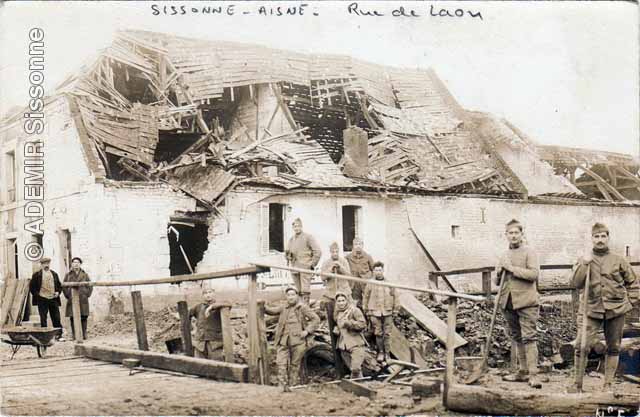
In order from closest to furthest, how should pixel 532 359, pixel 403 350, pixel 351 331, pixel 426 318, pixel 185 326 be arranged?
pixel 532 359, pixel 351 331, pixel 185 326, pixel 403 350, pixel 426 318

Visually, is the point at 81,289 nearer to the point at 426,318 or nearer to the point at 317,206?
the point at 317,206

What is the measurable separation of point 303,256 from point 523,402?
487 cm

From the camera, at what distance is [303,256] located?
10.5 metres

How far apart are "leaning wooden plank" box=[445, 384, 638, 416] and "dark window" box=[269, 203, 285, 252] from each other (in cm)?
551

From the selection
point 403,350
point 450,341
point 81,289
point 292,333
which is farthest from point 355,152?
point 450,341

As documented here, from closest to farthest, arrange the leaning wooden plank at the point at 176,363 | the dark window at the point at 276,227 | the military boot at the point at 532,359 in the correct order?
the leaning wooden plank at the point at 176,363 < the military boot at the point at 532,359 < the dark window at the point at 276,227

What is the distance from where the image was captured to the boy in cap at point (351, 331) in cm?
827

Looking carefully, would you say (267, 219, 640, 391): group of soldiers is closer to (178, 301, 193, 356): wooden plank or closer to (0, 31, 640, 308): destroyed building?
(178, 301, 193, 356): wooden plank

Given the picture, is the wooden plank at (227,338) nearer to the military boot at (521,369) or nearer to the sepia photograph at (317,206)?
the sepia photograph at (317,206)

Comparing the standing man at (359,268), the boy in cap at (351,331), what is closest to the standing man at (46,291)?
the boy in cap at (351,331)

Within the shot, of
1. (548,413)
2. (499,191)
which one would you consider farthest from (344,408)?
(499,191)

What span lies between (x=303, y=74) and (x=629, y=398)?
686cm

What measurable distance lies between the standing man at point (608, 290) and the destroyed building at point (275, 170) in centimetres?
292

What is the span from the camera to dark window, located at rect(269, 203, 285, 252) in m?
11.4
